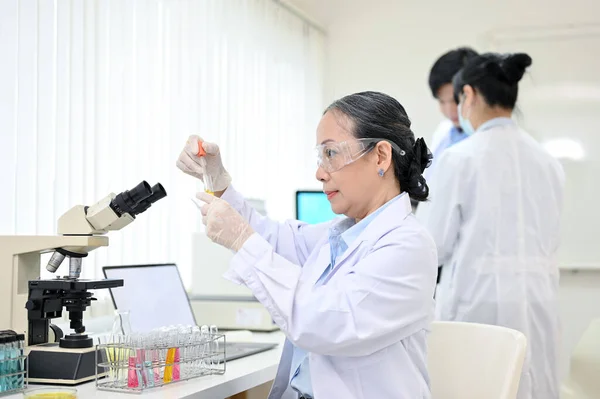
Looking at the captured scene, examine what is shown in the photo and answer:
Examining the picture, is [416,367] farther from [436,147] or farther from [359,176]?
[436,147]

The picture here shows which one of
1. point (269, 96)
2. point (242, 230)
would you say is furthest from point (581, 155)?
point (242, 230)

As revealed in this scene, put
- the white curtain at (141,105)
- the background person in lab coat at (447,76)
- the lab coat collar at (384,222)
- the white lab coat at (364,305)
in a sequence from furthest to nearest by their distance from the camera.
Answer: the background person in lab coat at (447,76) < the white curtain at (141,105) < the lab coat collar at (384,222) < the white lab coat at (364,305)

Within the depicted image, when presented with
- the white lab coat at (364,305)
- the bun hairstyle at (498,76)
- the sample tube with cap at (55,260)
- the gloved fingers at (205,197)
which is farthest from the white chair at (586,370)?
the sample tube with cap at (55,260)

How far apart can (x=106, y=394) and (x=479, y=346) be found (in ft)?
2.86

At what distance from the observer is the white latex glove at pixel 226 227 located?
1504 millimetres

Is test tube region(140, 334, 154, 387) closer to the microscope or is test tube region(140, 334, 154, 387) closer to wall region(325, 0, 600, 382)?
the microscope

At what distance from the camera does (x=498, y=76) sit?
260 centimetres

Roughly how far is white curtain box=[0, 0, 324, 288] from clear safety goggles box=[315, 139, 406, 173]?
49.1 inches

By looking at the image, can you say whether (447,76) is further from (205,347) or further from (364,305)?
(364,305)

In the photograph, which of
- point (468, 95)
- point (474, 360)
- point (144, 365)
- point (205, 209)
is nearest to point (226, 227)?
point (205, 209)

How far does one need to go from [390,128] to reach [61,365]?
0.90 m

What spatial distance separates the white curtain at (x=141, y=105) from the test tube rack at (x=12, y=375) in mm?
855

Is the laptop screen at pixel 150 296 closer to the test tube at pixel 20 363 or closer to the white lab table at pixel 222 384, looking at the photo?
the white lab table at pixel 222 384

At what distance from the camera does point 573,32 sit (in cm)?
426
